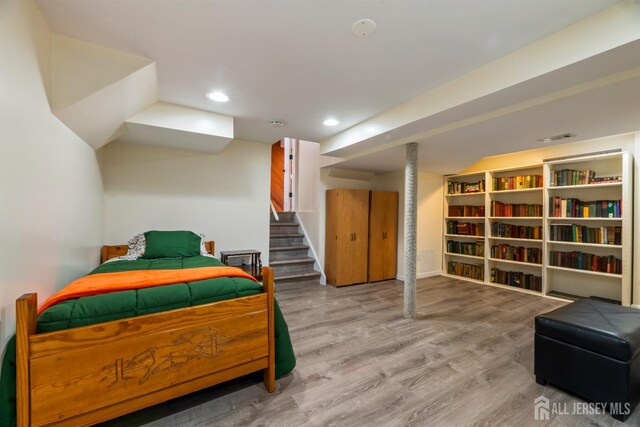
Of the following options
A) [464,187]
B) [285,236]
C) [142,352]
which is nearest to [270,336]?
[142,352]

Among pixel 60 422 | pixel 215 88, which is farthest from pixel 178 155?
pixel 60 422

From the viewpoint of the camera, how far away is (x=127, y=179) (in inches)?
127

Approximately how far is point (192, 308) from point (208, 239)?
232cm

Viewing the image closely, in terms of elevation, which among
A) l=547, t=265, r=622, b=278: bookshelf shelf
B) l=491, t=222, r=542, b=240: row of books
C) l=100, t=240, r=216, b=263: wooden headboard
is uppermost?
l=491, t=222, r=542, b=240: row of books

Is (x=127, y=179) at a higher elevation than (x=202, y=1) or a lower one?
lower

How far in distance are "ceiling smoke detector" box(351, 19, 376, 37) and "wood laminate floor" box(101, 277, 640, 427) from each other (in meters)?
2.28

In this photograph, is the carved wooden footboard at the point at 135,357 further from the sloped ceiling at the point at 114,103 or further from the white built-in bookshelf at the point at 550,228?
the white built-in bookshelf at the point at 550,228

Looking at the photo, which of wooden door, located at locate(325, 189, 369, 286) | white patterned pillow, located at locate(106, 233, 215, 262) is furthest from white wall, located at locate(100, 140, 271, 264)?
wooden door, located at locate(325, 189, 369, 286)

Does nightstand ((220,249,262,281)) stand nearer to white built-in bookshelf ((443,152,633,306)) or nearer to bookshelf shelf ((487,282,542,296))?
white built-in bookshelf ((443,152,633,306))

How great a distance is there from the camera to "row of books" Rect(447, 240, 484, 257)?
458 centimetres

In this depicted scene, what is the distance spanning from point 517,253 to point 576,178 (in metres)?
1.32

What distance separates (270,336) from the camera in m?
1.75

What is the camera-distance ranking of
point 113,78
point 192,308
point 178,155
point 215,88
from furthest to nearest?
1. point 178,155
2. point 215,88
3. point 113,78
4. point 192,308

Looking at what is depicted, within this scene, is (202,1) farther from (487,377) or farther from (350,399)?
(487,377)
